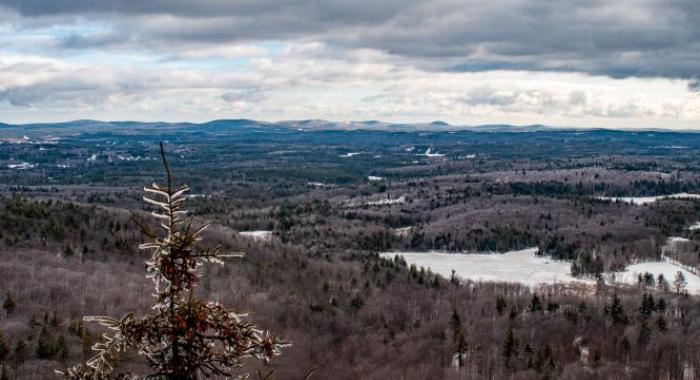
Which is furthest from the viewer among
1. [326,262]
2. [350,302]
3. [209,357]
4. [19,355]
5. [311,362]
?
[326,262]

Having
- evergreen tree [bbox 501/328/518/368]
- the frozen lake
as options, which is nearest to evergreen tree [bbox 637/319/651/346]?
evergreen tree [bbox 501/328/518/368]

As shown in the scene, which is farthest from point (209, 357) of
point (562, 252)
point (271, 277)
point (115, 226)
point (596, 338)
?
point (562, 252)

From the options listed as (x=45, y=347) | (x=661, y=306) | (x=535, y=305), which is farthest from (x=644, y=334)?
→ (x=45, y=347)

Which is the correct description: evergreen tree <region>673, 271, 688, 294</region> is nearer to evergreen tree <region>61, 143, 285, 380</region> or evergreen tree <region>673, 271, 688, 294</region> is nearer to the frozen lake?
the frozen lake

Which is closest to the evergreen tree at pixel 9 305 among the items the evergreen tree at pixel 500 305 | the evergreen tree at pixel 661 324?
the evergreen tree at pixel 500 305

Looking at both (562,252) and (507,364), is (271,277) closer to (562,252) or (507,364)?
(507,364)

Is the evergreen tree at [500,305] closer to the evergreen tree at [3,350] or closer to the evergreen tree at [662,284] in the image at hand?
the evergreen tree at [662,284]
